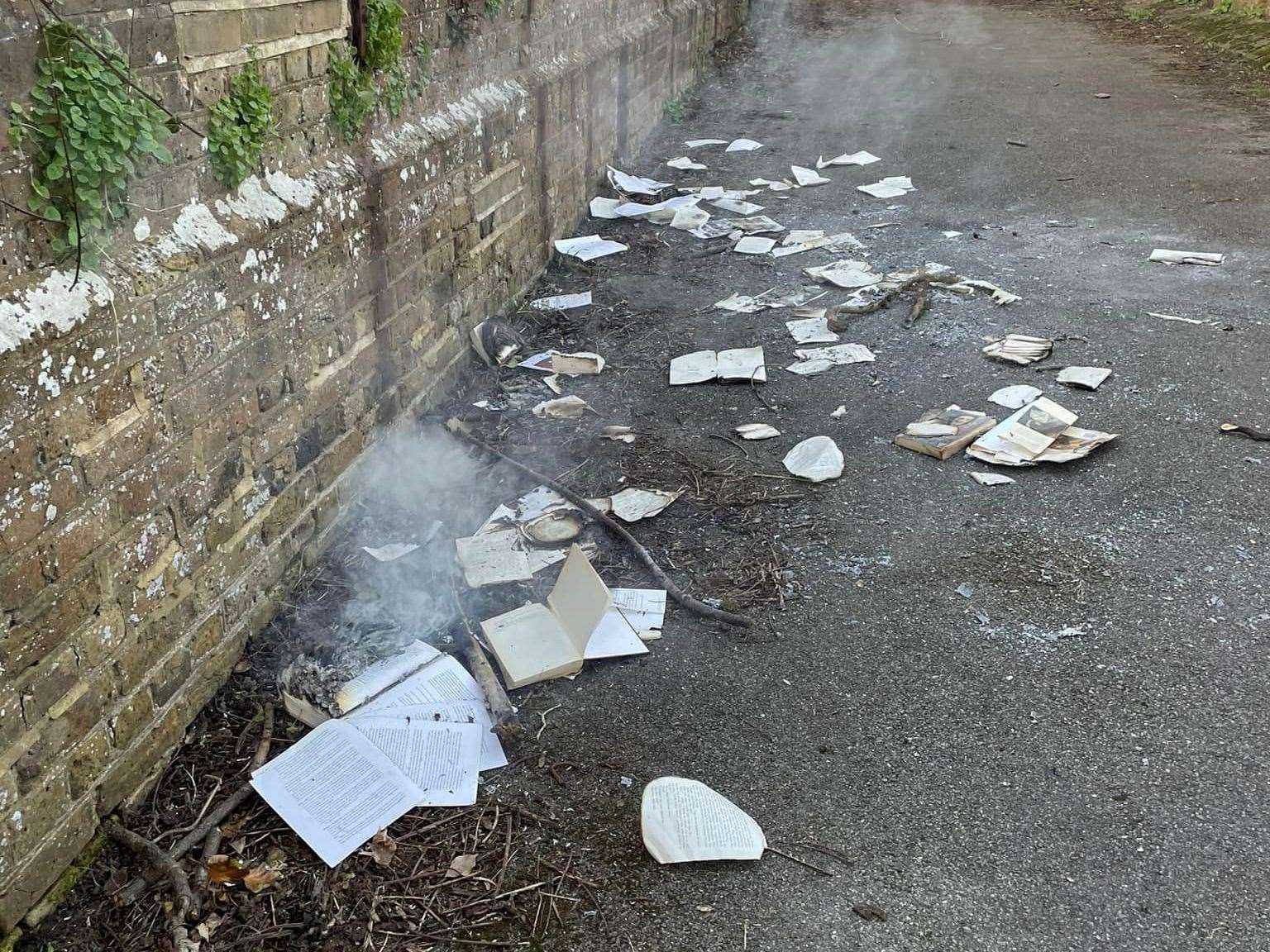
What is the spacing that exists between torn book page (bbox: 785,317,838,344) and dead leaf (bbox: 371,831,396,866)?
376 cm

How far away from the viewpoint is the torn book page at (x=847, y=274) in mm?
6289

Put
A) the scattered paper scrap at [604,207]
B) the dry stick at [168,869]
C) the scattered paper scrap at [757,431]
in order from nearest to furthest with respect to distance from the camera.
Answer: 1. the dry stick at [168,869]
2. the scattered paper scrap at [757,431]
3. the scattered paper scrap at [604,207]

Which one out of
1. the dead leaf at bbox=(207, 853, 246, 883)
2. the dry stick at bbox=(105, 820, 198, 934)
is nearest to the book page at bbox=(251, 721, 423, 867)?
the dead leaf at bbox=(207, 853, 246, 883)

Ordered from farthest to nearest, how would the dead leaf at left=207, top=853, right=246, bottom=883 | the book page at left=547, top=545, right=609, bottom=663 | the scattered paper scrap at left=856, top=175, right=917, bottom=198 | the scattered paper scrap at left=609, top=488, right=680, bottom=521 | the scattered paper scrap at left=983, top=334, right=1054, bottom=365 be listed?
1. the scattered paper scrap at left=856, top=175, right=917, bottom=198
2. the scattered paper scrap at left=983, top=334, right=1054, bottom=365
3. the scattered paper scrap at left=609, top=488, right=680, bottom=521
4. the book page at left=547, top=545, right=609, bottom=663
5. the dead leaf at left=207, top=853, right=246, bottom=883

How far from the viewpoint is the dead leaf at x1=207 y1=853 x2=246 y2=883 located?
253cm

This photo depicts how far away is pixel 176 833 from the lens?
8.64 feet

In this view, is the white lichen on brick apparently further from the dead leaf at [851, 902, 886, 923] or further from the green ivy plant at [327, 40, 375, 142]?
the dead leaf at [851, 902, 886, 923]

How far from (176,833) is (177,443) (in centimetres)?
107

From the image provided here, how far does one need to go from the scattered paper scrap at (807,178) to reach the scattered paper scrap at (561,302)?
10.1 feet

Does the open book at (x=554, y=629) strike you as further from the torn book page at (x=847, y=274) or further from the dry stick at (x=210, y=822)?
the torn book page at (x=847, y=274)

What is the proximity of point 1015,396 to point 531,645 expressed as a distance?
2.79 m

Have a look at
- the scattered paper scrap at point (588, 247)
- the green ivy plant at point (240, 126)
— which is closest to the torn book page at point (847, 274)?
the scattered paper scrap at point (588, 247)

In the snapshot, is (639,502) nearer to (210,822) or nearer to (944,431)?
(944,431)

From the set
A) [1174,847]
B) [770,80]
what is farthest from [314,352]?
[770,80]
